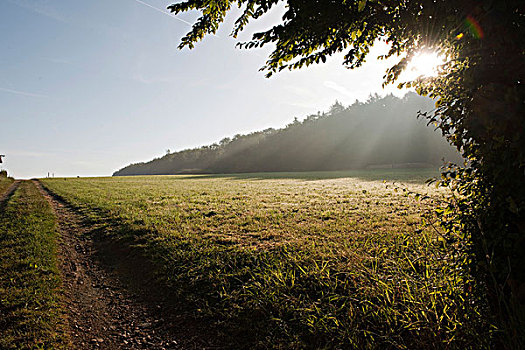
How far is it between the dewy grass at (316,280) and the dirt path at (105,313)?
50cm

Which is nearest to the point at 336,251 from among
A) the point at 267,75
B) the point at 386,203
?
the point at 267,75

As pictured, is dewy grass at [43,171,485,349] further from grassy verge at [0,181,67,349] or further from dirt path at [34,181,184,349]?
grassy verge at [0,181,67,349]

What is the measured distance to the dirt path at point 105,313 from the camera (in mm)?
3143

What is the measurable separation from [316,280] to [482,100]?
2.80 metres

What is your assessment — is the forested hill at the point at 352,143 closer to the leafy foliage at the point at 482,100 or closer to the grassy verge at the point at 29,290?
the leafy foliage at the point at 482,100

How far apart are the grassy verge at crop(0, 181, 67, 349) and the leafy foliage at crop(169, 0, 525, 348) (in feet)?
14.7

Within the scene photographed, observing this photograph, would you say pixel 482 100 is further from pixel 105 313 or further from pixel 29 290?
pixel 29 290

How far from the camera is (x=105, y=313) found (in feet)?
12.2

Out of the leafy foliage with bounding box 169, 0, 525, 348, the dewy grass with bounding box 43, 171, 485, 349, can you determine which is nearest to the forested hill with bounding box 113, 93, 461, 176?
the dewy grass with bounding box 43, 171, 485, 349

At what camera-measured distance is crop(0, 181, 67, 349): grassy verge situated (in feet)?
10.0

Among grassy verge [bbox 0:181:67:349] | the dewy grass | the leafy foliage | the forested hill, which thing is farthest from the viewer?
the forested hill

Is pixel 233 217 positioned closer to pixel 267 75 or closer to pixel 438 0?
pixel 267 75

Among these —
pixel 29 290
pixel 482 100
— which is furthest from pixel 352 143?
pixel 29 290

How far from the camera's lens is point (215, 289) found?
12.9ft
